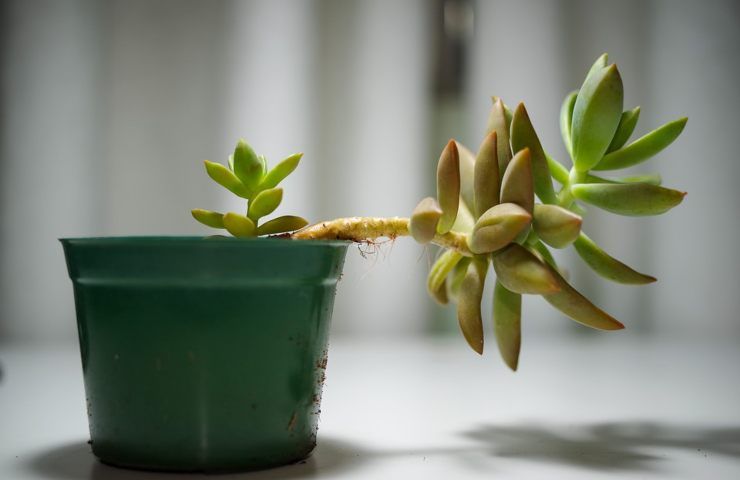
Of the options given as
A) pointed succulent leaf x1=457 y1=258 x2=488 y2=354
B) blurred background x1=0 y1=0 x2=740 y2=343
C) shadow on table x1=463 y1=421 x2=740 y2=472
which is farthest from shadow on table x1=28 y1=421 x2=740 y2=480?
blurred background x1=0 y1=0 x2=740 y2=343

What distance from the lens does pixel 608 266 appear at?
0.65 metres

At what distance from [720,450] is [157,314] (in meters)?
0.51

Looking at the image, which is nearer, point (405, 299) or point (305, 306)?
point (305, 306)

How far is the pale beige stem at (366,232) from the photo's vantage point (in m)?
0.64

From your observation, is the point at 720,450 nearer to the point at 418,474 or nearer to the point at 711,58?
the point at 418,474

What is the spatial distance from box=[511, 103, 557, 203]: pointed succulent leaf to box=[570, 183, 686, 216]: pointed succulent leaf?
4 cm

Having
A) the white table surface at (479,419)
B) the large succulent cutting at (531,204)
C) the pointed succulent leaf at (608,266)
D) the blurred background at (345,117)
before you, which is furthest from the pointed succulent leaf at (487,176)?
the blurred background at (345,117)

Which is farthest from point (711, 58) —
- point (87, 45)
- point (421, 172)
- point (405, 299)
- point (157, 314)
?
point (157, 314)

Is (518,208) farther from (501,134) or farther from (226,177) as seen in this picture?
(226,177)

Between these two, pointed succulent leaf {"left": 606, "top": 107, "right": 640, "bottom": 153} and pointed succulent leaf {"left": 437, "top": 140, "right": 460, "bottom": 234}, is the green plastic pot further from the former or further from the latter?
pointed succulent leaf {"left": 606, "top": 107, "right": 640, "bottom": 153}

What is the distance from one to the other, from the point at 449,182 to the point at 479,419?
35cm

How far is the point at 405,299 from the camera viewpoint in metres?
1.94

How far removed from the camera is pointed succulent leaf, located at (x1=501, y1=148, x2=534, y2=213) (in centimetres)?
57

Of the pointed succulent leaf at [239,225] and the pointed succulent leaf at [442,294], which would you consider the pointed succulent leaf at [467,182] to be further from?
the pointed succulent leaf at [239,225]
